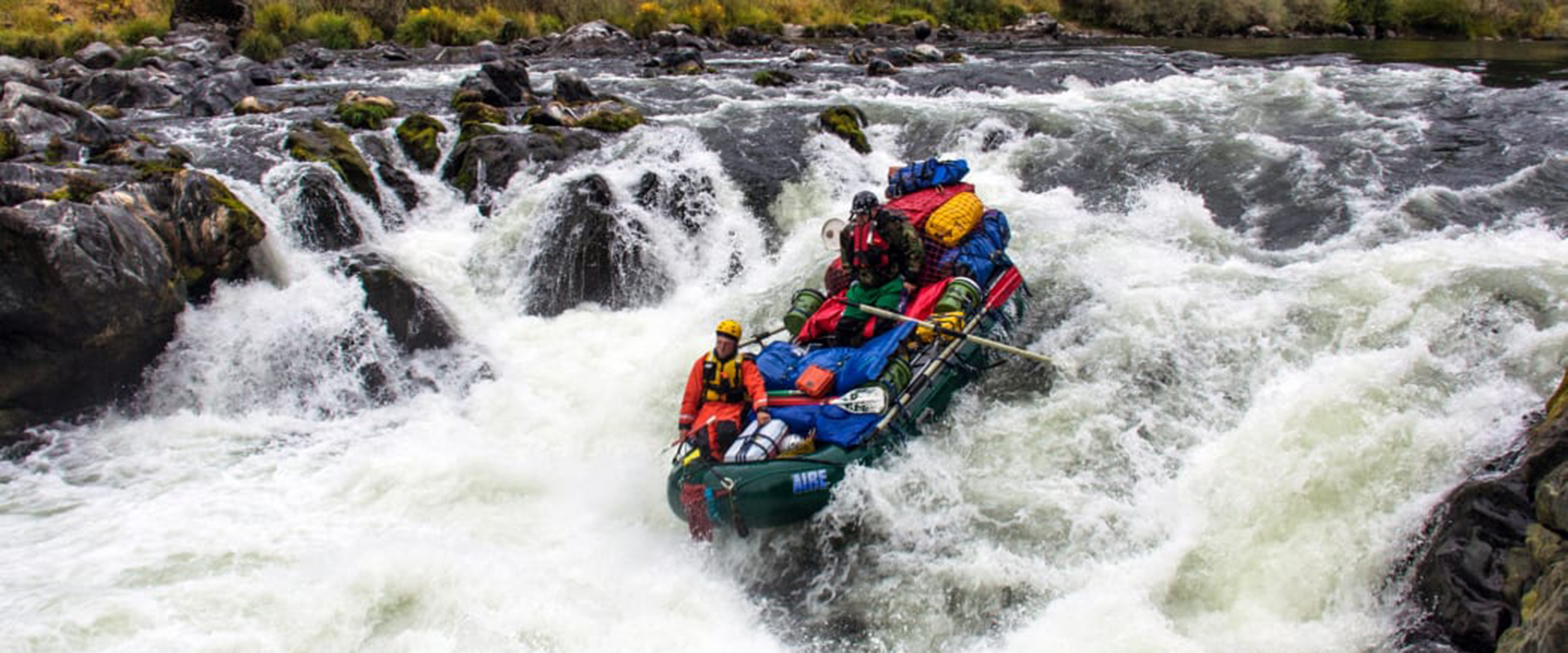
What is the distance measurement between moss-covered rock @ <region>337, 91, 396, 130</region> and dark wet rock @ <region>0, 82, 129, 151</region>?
268cm

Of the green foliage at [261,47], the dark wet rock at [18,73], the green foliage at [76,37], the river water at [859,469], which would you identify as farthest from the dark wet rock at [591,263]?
the green foliage at [76,37]

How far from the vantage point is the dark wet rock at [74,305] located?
279 inches

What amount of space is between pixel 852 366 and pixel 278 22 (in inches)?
1017

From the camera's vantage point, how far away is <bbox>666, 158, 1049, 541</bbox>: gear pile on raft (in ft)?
18.8

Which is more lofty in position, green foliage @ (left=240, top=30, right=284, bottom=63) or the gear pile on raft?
green foliage @ (left=240, top=30, right=284, bottom=63)

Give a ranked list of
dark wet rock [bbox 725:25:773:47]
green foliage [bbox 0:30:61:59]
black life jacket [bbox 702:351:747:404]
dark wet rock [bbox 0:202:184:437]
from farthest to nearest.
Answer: dark wet rock [bbox 725:25:773:47], green foliage [bbox 0:30:61:59], dark wet rock [bbox 0:202:184:437], black life jacket [bbox 702:351:747:404]

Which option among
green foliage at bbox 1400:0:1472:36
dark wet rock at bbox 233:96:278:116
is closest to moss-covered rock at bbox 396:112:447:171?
dark wet rock at bbox 233:96:278:116

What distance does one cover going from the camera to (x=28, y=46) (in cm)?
2095

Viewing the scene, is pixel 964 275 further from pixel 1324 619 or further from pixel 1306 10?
pixel 1306 10

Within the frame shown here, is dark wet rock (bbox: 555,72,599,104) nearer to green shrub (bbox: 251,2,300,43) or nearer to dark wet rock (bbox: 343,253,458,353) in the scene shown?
dark wet rock (bbox: 343,253,458,353)

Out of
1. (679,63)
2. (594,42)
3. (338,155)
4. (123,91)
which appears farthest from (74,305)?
(594,42)

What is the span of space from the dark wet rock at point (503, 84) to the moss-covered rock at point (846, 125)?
5.65 metres

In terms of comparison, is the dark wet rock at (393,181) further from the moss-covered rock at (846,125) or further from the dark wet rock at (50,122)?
the moss-covered rock at (846,125)

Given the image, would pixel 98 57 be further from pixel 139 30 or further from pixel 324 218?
pixel 324 218
